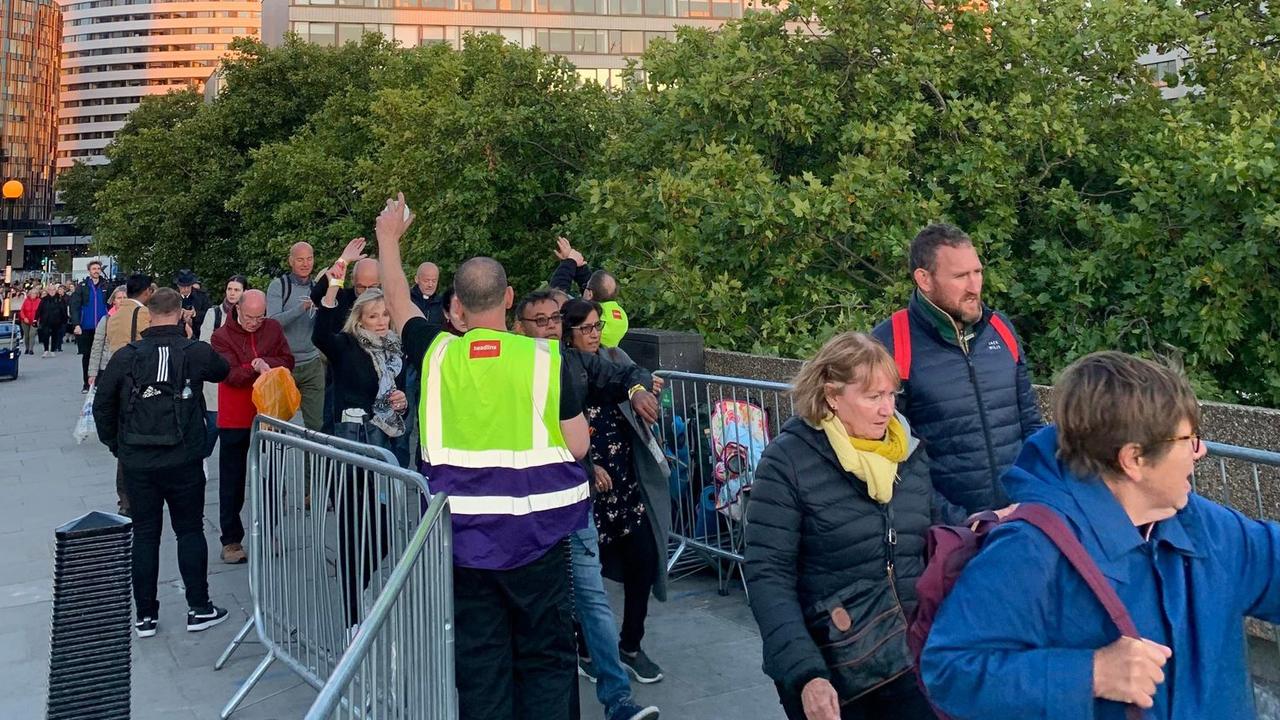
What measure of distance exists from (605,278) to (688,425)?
3.68 feet

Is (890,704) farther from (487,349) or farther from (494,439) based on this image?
(487,349)

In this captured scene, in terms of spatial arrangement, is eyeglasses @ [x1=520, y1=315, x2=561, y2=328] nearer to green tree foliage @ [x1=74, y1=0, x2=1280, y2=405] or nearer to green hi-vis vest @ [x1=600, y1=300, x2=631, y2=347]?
green hi-vis vest @ [x1=600, y1=300, x2=631, y2=347]

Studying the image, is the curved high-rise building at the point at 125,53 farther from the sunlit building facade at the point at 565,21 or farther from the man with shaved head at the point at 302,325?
the man with shaved head at the point at 302,325

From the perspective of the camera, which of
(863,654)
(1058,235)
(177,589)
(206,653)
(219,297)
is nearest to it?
(863,654)

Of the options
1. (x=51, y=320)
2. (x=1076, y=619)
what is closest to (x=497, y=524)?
(x=1076, y=619)

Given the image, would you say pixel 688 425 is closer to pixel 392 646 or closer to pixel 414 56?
pixel 392 646

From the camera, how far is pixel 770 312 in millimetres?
9742

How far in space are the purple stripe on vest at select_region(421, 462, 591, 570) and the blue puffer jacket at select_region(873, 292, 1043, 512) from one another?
135cm

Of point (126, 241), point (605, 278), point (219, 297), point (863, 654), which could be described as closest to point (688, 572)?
point (605, 278)

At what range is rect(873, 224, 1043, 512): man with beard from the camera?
393 cm

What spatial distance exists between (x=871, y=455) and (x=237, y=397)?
19.4 feet

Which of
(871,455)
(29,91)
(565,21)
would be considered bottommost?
(871,455)

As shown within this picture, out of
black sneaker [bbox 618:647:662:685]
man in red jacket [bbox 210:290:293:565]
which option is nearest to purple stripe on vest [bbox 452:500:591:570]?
black sneaker [bbox 618:647:662:685]

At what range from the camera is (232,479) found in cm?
796
